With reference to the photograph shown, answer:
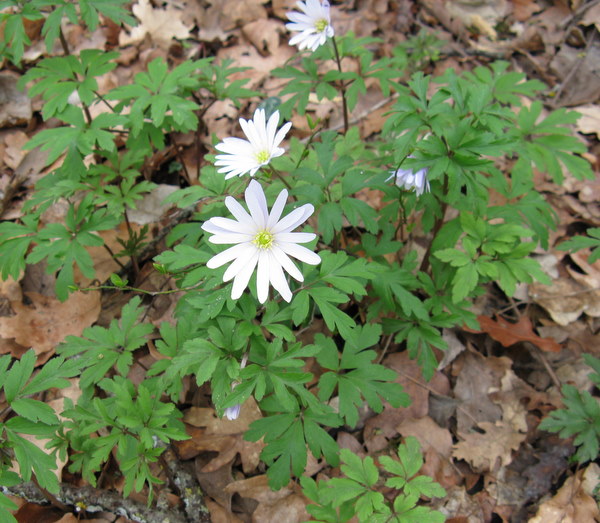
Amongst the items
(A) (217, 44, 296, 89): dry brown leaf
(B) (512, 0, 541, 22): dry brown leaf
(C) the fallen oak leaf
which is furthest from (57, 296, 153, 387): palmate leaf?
(B) (512, 0, 541, 22): dry brown leaf

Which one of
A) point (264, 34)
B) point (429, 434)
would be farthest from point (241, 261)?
point (264, 34)

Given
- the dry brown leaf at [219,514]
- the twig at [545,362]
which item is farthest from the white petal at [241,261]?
the twig at [545,362]

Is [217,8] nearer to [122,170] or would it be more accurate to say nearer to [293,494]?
[122,170]

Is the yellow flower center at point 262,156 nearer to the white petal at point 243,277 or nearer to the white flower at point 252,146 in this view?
the white flower at point 252,146

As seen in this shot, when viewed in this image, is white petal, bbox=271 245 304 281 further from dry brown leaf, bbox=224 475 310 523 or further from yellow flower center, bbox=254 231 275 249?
dry brown leaf, bbox=224 475 310 523

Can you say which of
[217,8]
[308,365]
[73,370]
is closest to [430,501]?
[308,365]

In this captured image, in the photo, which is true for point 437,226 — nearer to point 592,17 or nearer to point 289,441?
point 289,441

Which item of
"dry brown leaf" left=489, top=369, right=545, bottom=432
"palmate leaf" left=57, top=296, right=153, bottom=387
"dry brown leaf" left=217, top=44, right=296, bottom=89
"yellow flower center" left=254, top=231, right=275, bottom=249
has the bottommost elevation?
"dry brown leaf" left=489, top=369, right=545, bottom=432
